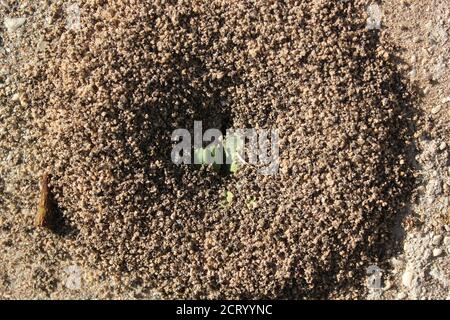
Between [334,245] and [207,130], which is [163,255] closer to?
[207,130]

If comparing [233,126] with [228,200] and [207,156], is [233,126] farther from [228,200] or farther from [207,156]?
[228,200]

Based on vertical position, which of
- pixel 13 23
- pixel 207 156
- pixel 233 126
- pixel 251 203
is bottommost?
pixel 251 203

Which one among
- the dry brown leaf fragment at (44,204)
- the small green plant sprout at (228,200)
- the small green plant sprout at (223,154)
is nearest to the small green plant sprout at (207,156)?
the small green plant sprout at (223,154)

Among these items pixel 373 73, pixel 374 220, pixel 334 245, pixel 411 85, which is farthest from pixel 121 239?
pixel 411 85

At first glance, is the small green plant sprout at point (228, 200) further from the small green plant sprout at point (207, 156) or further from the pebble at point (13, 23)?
the pebble at point (13, 23)

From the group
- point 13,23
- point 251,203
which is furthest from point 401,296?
point 13,23

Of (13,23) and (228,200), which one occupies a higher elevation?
(13,23)

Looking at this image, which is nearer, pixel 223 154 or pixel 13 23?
pixel 223 154
